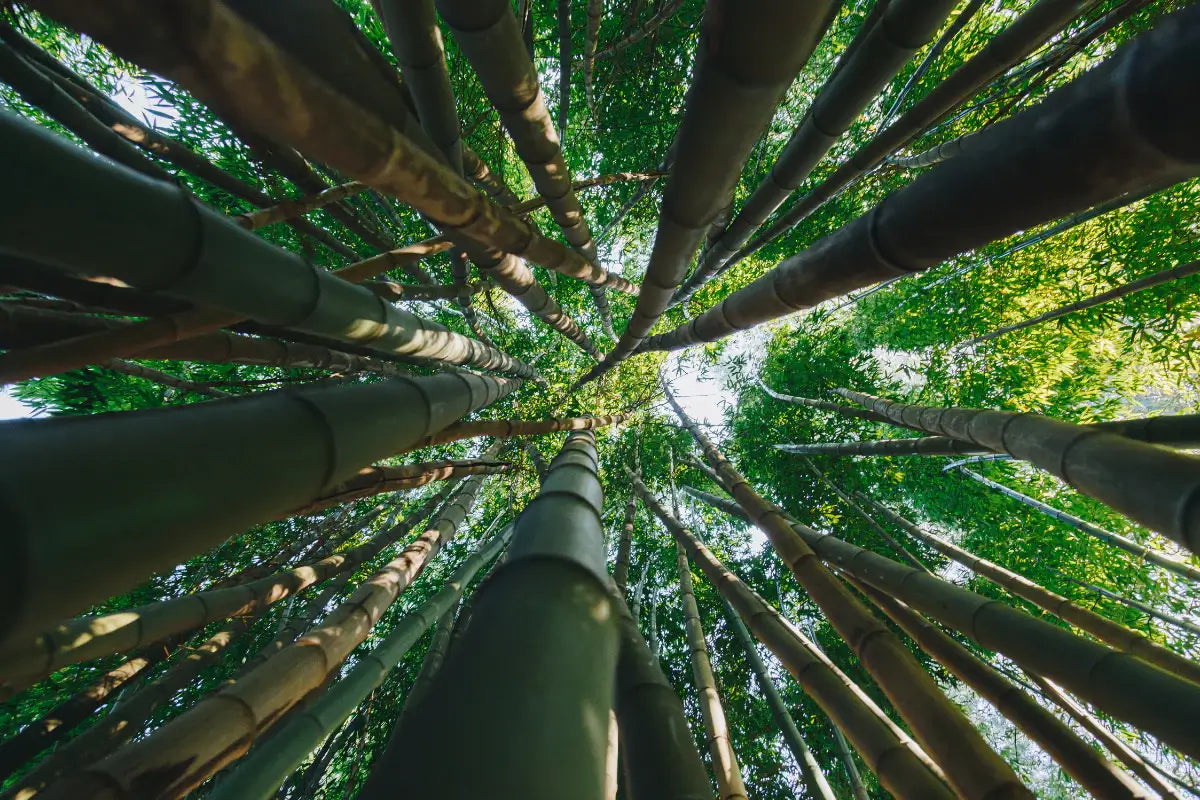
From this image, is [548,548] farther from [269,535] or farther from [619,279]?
[269,535]

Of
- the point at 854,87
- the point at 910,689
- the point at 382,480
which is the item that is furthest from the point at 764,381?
the point at 382,480

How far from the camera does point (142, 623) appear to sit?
2295 millimetres

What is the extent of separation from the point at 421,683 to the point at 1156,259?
779cm

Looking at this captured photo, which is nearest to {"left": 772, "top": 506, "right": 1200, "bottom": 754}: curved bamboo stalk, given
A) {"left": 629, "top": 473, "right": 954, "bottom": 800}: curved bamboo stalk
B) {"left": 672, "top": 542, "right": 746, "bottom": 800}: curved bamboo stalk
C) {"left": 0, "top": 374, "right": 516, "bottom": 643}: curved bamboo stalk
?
{"left": 629, "top": 473, "right": 954, "bottom": 800}: curved bamboo stalk

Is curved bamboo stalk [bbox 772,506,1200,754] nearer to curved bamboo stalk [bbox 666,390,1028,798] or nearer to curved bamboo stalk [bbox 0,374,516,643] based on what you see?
curved bamboo stalk [bbox 666,390,1028,798]

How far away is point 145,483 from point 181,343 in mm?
1508

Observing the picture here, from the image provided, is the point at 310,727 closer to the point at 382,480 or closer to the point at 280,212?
the point at 382,480

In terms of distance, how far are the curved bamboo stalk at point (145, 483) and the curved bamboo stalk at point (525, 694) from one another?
0.41 m

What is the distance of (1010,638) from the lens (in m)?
1.85

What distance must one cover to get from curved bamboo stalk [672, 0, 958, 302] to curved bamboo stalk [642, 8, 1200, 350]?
1.54m

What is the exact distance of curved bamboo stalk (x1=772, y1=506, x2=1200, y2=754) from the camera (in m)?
1.42

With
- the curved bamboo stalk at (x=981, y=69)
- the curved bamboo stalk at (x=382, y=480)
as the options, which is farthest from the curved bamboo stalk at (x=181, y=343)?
the curved bamboo stalk at (x=981, y=69)

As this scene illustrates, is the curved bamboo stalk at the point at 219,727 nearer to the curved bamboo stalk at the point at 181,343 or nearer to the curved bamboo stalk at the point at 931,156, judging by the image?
the curved bamboo stalk at the point at 181,343

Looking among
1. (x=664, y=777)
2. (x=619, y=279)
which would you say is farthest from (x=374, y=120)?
(x=619, y=279)
